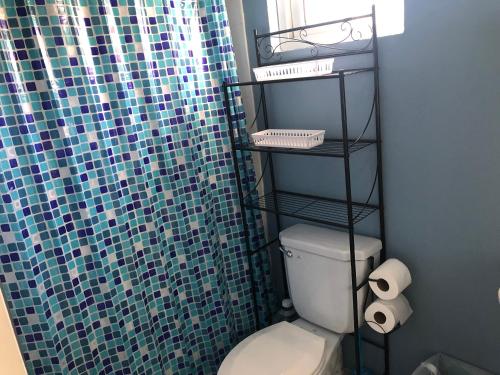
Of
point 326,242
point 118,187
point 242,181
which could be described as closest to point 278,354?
point 326,242

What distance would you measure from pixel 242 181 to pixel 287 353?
0.81 meters

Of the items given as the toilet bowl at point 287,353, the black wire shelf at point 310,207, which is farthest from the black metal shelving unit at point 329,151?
the toilet bowl at point 287,353

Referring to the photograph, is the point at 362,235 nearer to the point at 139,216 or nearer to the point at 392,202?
the point at 392,202

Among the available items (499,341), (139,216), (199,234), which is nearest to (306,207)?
(199,234)

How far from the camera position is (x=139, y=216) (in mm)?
1604

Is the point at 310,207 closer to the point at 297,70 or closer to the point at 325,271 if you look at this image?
the point at 325,271

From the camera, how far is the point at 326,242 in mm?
1693

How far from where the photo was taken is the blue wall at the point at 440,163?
1.30 meters

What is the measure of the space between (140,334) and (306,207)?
0.91 m

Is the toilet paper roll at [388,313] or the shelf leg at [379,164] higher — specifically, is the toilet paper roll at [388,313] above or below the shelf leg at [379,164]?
below

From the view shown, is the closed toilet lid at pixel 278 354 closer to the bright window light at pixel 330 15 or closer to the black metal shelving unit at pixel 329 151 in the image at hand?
the black metal shelving unit at pixel 329 151

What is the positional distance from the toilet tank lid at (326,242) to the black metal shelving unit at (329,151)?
8 centimetres

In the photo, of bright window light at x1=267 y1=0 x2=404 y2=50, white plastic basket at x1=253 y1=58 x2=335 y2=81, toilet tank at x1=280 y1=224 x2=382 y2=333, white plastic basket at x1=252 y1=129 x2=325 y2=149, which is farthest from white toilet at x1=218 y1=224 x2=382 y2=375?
bright window light at x1=267 y1=0 x2=404 y2=50

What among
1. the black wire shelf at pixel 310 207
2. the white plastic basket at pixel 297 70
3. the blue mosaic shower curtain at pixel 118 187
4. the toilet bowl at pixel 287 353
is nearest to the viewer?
the blue mosaic shower curtain at pixel 118 187
